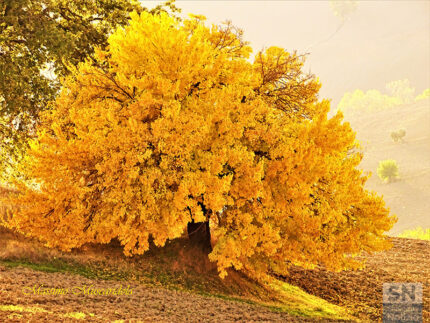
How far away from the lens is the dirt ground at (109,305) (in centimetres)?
876

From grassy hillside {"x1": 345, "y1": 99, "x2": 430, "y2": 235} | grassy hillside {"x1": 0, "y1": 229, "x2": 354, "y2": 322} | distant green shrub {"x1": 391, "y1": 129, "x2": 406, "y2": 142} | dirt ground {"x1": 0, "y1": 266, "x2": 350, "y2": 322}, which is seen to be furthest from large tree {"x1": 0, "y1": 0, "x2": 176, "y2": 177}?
distant green shrub {"x1": 391, "y1": 129, "x2": 406, "y2": 142}

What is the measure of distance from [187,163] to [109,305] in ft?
15.4

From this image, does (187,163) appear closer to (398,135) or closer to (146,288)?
(146,288)

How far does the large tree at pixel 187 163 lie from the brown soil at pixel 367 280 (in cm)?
549

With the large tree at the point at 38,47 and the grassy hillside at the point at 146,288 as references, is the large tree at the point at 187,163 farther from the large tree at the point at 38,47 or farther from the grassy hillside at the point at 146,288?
the large tree at the point at 38,47

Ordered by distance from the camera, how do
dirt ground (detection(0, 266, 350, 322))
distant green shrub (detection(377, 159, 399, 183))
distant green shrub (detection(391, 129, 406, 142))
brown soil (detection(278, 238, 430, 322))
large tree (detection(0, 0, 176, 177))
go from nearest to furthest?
dirt ground (detection(0, 266, 350, 322)), large tree (detection(0, 0, 176, 177)), brown soil (detection(278, 238, 430, 322)), distant green shrub (detection(377, 159, 399, 183)), distant green shrub (detection(391, 129, 406, 142))

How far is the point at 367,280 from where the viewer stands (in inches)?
889

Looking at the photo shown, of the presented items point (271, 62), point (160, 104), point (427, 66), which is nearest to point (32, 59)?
point (160, 104)

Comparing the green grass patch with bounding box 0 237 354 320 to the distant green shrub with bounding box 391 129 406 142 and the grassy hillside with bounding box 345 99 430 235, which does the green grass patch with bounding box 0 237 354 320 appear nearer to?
the grassy hillside with bounding box 345 99 430 235

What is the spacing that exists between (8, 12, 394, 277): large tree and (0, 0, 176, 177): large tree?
10.0 feet

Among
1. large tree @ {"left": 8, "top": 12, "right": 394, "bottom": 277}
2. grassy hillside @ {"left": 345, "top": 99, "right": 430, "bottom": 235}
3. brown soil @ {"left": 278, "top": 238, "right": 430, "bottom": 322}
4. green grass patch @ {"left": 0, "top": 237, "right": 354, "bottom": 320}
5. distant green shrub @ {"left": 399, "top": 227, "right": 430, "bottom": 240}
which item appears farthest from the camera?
grassy hillside @ {"left": 345, "top": 99, "right": 430, "bottom": 235}

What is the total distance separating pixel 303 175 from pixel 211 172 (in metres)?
2.91

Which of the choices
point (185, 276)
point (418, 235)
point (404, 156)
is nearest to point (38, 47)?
point (185, 276)

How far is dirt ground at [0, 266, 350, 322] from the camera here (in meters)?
8.76
